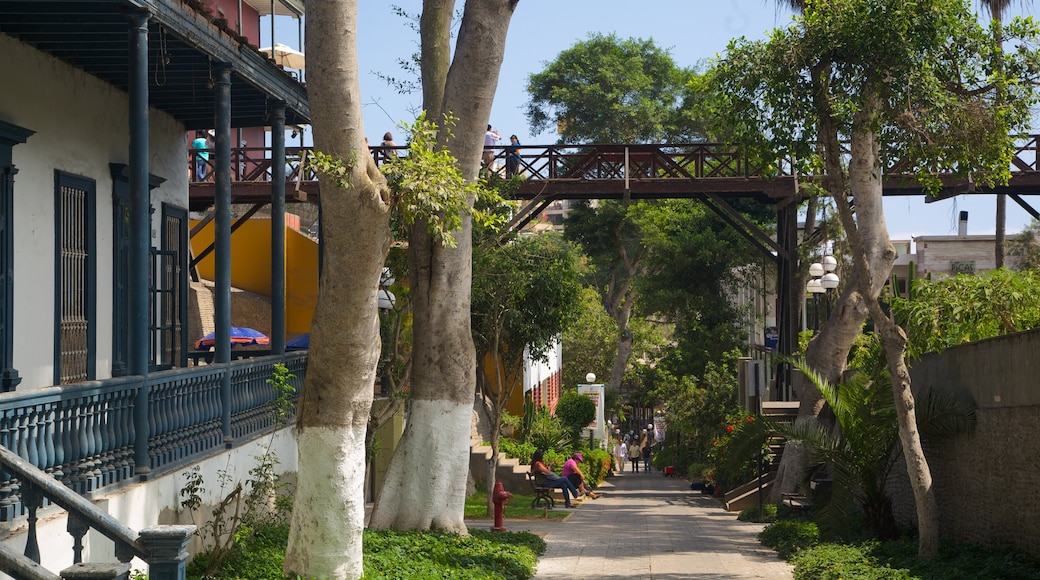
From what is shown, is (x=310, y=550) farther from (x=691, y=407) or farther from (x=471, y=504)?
(x=691, y=407)

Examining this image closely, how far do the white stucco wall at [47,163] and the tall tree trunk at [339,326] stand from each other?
4.08 metres

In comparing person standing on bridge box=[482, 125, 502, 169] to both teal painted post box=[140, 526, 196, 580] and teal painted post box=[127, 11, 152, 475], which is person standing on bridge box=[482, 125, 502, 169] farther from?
teal painted post box=[140, 526, 196, 580]

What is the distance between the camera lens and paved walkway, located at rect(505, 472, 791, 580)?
13.6 meters

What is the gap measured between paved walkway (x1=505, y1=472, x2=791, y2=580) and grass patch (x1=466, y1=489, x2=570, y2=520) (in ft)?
1.43

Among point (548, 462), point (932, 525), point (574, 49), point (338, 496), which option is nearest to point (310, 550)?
point (338, 496)

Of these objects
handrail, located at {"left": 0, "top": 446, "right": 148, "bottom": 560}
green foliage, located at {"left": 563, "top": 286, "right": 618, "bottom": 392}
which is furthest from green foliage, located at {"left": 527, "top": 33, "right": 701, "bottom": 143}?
handrail, located at {"left": 0, "top": 446, "right": 148, "bottom": 560}

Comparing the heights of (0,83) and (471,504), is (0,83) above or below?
above

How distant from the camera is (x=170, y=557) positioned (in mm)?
6605

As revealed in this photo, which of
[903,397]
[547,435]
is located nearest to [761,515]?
[903,397]

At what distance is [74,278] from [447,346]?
13.8 feet

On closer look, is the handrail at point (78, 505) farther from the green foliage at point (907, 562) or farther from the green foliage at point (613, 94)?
the green foliage at point (613, 94)

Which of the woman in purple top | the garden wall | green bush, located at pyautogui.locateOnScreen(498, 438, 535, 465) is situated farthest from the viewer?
green bush, located at pyautogui.locateOnScreen(498, 438, 535, 465)

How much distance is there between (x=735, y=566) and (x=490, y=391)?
33.1ft

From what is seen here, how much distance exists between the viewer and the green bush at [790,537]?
15.4 metres
